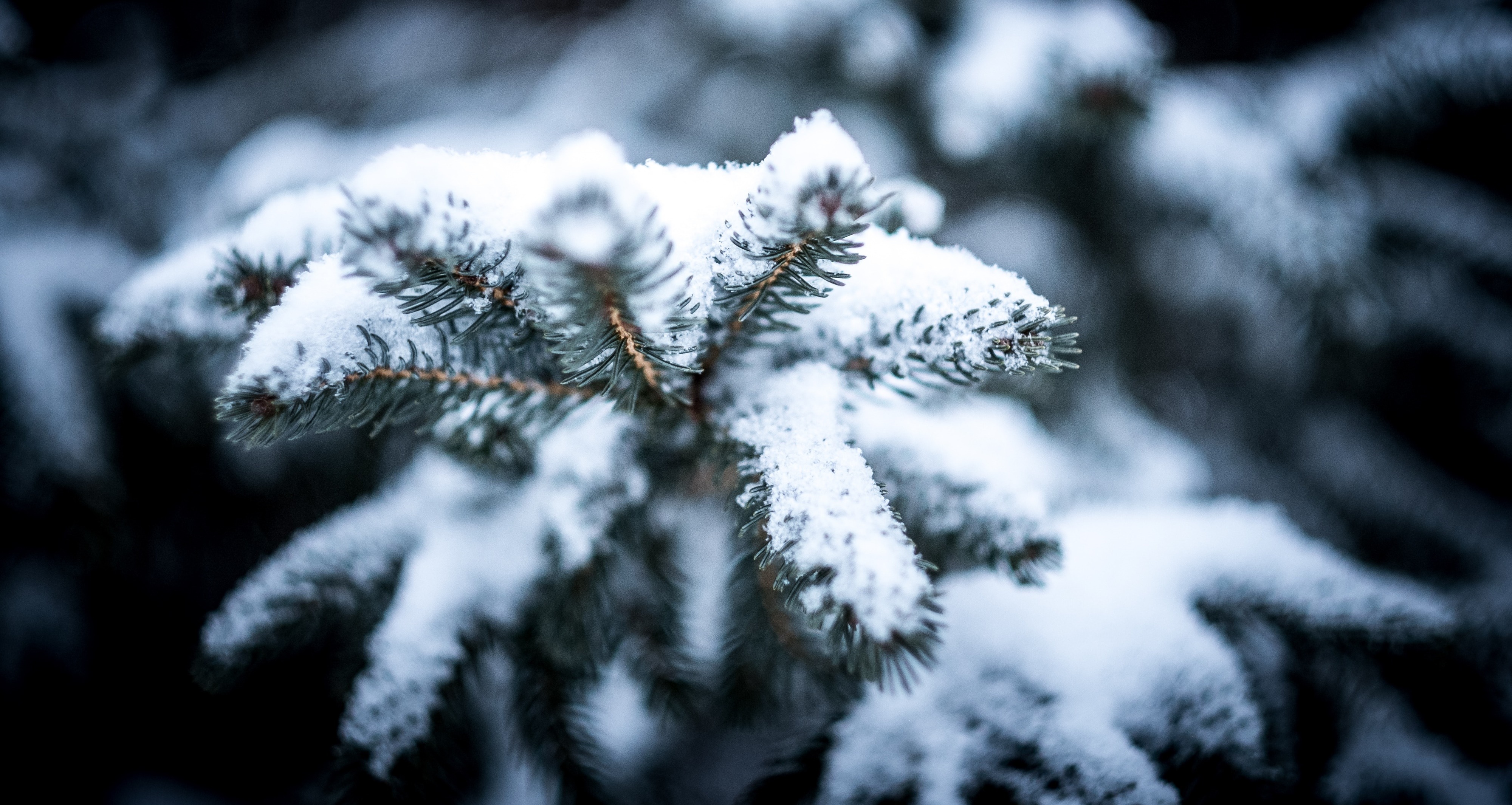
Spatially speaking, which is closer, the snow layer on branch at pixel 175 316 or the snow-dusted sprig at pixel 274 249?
the snow-dusted sprig at pixel 274 249

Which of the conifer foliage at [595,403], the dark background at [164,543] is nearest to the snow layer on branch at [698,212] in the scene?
the conifer foliage at [595,403]

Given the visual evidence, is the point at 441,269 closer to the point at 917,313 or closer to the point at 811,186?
the point at 811,186

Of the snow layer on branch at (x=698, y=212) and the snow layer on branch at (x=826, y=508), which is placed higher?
the snow layer on branch at (x=698, y=212)

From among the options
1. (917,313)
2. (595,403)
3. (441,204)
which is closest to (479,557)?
(595,403)

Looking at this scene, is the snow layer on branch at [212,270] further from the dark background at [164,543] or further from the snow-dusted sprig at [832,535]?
the snow-dusted sprig at [832,535]

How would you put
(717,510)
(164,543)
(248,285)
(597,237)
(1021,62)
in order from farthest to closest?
(164,543) < (1021,62) < (717,510) < (248,285) < (597,237)

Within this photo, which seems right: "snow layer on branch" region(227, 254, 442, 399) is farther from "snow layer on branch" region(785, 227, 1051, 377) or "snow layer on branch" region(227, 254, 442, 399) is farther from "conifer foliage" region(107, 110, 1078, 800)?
"snow layer on branch" region(785, 227, 1051, 377)

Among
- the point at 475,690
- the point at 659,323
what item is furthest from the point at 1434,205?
the point at 475,690
